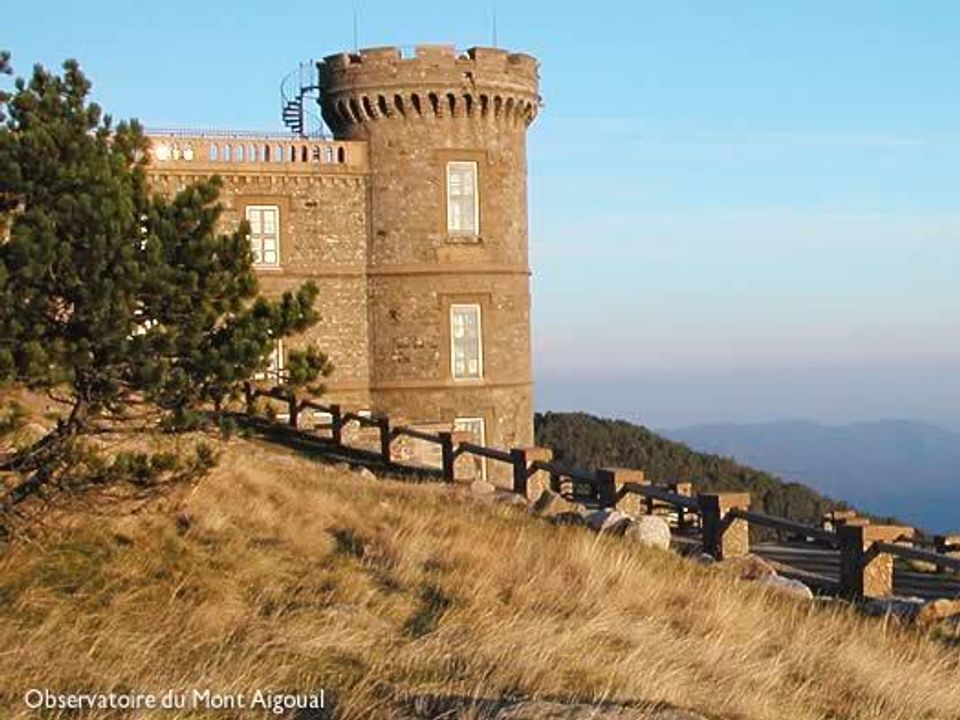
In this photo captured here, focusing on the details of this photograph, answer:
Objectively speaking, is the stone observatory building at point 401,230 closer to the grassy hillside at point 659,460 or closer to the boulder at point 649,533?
the boulder at point 649,533

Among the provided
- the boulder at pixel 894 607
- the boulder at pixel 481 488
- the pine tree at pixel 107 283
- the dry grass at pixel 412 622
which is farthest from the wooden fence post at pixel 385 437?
the pine tree at pixel 107 283

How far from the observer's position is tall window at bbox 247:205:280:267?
91.4 feet

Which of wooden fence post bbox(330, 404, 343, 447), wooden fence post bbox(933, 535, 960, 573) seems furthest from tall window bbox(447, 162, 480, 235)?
wooden fence post bbox(933, 535, 960, 573)

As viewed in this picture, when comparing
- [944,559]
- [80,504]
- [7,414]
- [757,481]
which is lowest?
[757,481]

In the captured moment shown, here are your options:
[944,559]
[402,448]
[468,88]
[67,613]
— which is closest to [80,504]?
[67,613]

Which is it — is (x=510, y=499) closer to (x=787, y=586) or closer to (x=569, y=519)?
(x=569, y=519)

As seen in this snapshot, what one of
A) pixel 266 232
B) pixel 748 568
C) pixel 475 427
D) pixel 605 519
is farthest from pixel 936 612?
pixel 266 232

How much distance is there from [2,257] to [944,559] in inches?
305

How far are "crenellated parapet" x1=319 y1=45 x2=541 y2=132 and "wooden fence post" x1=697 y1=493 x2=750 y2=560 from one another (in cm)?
1618

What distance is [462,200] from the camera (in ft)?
94.1

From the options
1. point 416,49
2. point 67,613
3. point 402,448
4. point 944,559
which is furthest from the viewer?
point 416,49

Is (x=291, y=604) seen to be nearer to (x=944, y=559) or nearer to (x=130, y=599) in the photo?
(x=130, y=599)

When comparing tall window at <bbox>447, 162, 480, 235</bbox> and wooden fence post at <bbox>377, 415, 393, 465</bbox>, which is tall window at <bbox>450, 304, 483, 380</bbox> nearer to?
tall window at <bbox>447, 162, 480, 235</bbox>

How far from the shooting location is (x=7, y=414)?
31.0ft
